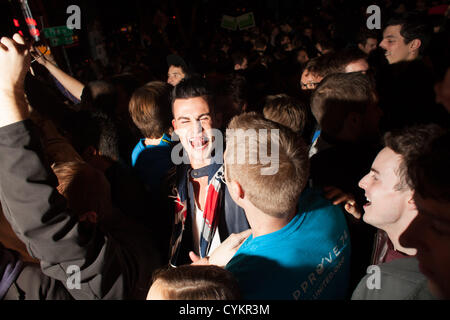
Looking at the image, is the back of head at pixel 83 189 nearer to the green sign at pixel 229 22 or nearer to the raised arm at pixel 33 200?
the raised arm at pixel 33 200

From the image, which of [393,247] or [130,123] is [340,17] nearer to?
[130,123]

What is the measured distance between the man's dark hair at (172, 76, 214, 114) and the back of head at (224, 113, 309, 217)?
3.02 feet

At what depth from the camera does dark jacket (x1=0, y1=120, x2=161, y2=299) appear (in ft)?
2.89

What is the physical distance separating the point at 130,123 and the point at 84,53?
35.3ft

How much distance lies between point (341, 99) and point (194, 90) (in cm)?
110

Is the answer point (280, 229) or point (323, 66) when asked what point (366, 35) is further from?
point (280, 229)

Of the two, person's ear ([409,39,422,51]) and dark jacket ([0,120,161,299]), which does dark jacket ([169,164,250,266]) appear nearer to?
dark jacket ([0,120,161,299])

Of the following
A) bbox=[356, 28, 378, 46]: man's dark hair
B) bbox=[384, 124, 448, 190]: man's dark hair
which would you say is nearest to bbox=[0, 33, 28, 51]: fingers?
bbox=[384, 124, 448, 190]: man's dark hair

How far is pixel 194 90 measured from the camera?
2.10 m

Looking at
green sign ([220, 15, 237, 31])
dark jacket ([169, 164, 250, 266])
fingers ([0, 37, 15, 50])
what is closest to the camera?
→ fingers ([0, 37, 15, 50])

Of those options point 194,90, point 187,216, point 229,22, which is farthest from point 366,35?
point 187,216

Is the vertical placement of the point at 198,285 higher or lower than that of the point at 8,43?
lower
